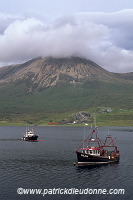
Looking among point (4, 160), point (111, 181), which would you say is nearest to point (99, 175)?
point (111, 181)

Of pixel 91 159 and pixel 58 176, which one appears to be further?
pixel 91 159

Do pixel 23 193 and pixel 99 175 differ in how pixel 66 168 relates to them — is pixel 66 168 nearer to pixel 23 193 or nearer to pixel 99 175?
pixel 99 175

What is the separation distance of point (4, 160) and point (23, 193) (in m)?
50.2

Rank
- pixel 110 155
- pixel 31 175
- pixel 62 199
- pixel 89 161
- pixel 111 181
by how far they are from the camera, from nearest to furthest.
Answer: pixel 62 199 < pixel 111 181 < pixel 31 175 < pixel 89 161 < pixel 110 155

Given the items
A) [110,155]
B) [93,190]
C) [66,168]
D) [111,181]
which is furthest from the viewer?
[110,155]

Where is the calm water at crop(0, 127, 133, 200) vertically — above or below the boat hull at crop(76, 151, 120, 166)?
below

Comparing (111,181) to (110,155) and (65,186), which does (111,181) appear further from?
(110,155)

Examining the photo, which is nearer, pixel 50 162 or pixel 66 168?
pixel 66 168

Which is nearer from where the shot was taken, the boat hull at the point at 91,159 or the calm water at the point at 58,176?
the calm water at the point at 58,176

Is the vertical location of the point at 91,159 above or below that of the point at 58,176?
above

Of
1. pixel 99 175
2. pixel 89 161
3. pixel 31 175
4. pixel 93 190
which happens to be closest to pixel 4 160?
pixel 31 175

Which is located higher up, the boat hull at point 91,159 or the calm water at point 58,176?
the boat hull at point 91,159

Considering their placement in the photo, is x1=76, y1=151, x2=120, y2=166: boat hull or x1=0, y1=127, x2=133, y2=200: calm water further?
x1=76, y1=151, x2=120, y2=166: boat hull

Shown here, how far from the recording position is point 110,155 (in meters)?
118
